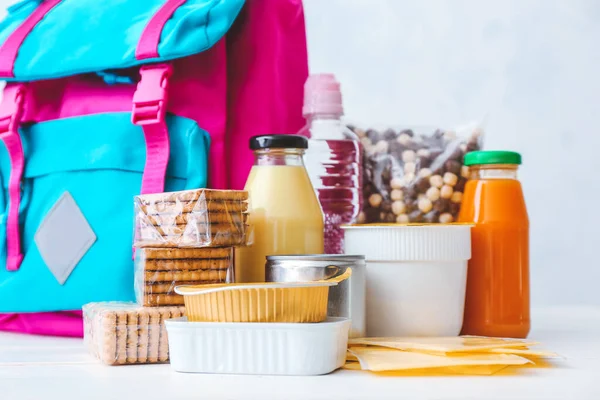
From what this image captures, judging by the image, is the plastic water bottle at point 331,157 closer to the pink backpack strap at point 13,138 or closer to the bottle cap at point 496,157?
the bottle cap at point 496,157

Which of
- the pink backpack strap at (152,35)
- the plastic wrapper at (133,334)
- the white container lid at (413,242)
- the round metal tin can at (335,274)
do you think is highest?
the pink backpack strap at (152,35)

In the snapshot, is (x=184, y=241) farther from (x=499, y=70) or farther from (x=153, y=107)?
(x=499, y=70)

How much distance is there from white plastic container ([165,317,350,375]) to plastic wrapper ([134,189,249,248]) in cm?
9

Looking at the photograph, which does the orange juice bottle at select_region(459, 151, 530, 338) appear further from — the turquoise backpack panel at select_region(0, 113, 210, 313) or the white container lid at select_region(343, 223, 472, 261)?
the turquoise backpack panel at select_region(0, 113, 210, 313)

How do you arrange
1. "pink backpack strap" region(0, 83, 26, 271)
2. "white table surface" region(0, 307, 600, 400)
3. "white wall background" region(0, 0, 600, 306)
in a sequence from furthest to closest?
"white wall background" region(0, 0, 600, 306)
"pink backpack strap" region(0, 83, 26, 271)
"white table surface" region(0, 307, 600, 400)

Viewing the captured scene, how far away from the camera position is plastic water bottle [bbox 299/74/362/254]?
86 centimetres

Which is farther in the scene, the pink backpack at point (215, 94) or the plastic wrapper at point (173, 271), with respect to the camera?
the pink backpack at point (215, 94)

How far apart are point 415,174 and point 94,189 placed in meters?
0.36

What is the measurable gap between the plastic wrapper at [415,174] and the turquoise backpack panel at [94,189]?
0.20 meters

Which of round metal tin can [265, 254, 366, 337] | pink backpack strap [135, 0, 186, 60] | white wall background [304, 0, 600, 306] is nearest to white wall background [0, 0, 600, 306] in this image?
white wall background [304, 0, 600, 306]

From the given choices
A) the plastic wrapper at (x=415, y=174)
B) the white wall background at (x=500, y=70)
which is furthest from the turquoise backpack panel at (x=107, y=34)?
the white wall background at (x=500, y=70)

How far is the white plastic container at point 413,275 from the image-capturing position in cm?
71

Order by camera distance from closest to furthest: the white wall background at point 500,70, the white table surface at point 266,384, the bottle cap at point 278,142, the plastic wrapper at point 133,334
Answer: the white table surface at point 266,384 → the plastic wrapper at point 133,334 → the bottle cap at point 278,142 → the white wall background at point 500,70

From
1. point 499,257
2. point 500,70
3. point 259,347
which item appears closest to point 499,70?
point 500,70
